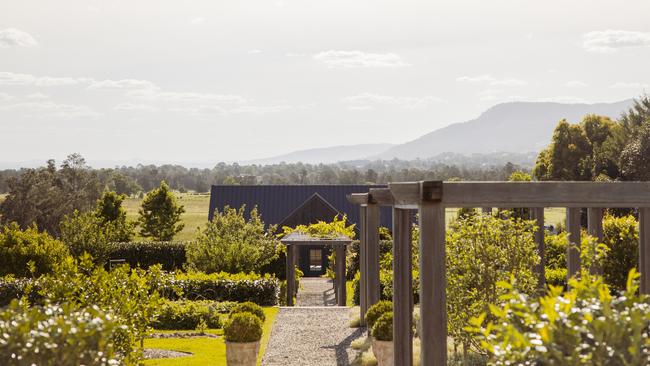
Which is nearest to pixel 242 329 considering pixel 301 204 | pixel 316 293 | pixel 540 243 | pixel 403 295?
pixel 403 295

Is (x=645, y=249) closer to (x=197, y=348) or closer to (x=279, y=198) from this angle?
(x=197, y=348)

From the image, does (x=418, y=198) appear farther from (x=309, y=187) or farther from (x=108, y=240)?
(x=309, y=187)

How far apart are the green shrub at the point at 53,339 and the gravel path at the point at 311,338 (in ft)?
36.5

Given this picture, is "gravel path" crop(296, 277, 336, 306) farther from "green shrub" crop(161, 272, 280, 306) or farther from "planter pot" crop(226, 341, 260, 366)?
"planter pot" crop(226, 341, 260, 366)

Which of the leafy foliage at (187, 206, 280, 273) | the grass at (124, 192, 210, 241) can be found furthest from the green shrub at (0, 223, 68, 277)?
the grass at (124, 192, 210, 241)

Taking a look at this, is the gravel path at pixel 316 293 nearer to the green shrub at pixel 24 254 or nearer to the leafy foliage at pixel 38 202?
the green shrub at pixel 24 254

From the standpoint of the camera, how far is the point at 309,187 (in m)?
50.9

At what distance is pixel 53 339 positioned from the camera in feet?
20.8

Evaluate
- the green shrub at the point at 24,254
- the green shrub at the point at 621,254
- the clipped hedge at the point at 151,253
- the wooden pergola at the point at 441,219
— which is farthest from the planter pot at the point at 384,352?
the clipped hedge at the point at 151,253

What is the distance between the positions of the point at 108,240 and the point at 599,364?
35.5m

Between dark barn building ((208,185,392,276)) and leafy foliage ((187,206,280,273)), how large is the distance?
40.5ft

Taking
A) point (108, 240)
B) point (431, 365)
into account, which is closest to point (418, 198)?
point (431, 365)

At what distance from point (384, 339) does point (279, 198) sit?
35412 millimetres

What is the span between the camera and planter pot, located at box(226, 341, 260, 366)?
614 inches
